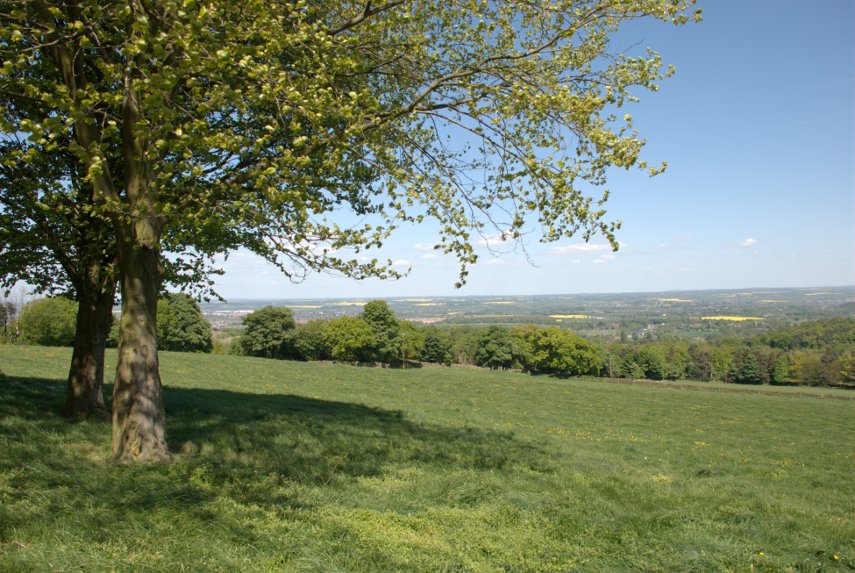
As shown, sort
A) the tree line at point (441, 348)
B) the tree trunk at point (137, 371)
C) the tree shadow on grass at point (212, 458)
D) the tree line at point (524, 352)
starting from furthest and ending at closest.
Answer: the tree line at point (524, 352) < the tree line at point (441, 348) < the tree trunk at point (137, 371) < the tree shadow on grass at point (212, 458)

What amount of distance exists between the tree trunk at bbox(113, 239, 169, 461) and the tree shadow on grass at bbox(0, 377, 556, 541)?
19.9 inches

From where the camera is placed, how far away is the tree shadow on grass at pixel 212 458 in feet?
20.7

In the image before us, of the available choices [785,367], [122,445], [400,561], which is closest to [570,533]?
[400,561]

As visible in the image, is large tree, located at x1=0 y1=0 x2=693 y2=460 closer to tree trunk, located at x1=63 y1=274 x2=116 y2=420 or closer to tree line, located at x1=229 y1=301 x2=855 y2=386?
tree trunk, located at x1=63 y1=274 x2=116 y2=420

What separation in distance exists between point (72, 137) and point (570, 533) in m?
12.0

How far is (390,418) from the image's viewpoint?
18344 millimetres

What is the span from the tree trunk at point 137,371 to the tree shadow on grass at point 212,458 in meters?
0.50

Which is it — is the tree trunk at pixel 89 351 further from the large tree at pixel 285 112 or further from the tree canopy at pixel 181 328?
the tree canopy at pixel 181 328

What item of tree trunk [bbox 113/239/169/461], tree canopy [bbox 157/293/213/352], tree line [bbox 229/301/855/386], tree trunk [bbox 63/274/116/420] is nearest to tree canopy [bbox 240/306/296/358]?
tree line [bbox 229/301/855/386]

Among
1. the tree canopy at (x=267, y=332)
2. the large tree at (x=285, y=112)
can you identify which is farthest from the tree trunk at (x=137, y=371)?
the tree canopy at (x=267, y=332)

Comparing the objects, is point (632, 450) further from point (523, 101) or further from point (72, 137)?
point (72, 137)

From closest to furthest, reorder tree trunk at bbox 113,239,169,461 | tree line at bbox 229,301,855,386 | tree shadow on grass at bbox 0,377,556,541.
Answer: tree shadow on grass at bbox 0,377,556,541 → tree trunk at bbox 113,239,169,461 → tree line at bbox 229,301,855,386

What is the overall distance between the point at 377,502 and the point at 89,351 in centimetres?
879

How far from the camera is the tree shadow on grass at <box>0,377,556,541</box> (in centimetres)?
632
